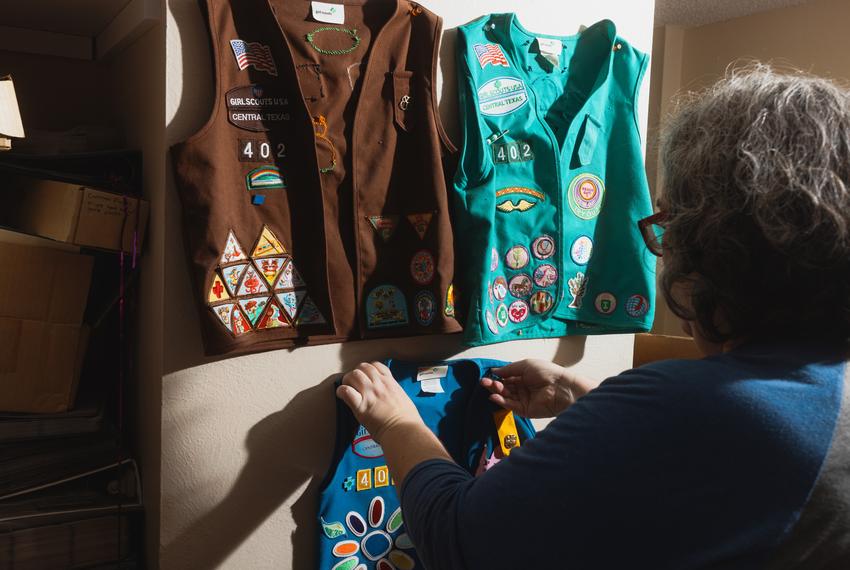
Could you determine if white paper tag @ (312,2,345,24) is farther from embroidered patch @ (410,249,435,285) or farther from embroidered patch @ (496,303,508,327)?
embroidered patch @ (496,303,508,327)

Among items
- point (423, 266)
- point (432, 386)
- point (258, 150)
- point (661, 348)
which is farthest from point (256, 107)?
point (661, 348)

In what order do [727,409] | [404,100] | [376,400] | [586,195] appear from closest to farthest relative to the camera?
1. [727,409]
2. [376,400]
3. [404,100]
4. [586,195]

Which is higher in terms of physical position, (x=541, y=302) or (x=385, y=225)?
(x=385, y=225)

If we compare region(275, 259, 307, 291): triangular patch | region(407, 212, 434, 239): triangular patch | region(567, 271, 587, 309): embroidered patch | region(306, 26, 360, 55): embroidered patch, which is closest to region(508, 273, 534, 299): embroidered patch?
region(567, 271, 587, 309): embroidered patch

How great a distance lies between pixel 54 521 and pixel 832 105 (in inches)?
51.0

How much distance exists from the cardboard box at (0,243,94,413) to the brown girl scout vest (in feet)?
0.99

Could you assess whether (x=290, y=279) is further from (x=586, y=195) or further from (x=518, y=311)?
(x=586, y=195)

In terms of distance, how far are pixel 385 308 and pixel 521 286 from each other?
0.31 meters

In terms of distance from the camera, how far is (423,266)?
1.30 metres

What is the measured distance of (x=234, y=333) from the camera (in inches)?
43.4

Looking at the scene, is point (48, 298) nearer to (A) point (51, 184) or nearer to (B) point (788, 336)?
(A) point (51, 184)

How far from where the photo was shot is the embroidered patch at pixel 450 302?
52.1 inches

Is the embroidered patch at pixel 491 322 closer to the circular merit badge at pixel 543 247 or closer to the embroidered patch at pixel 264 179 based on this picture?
the circular merit badge at pixel 543 247

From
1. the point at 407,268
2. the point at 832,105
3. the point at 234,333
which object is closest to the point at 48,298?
the point at 234,333
